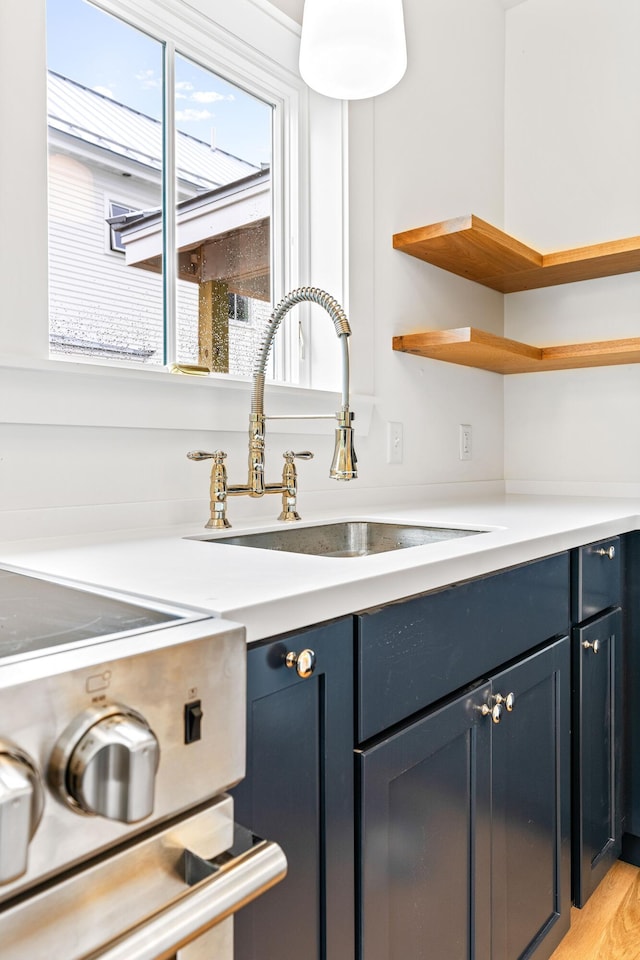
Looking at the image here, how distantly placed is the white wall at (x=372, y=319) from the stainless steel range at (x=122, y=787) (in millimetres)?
558

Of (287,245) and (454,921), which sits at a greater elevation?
(287,245)

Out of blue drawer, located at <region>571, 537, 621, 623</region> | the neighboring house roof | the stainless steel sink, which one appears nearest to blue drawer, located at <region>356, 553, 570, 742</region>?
blue drawer, located at <region>571, 537, 621, 623</region>

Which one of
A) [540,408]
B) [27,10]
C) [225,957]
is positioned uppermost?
[27,10]

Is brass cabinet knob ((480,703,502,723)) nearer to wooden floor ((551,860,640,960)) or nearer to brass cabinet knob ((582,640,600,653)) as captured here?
brass cabinet knob ((582,640,600,653))

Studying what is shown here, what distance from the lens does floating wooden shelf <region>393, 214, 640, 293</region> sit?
6.06 feet

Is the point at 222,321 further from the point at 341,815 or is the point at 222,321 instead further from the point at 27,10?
the point at 341,815

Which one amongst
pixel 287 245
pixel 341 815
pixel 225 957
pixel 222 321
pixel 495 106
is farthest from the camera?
pixel 495 106

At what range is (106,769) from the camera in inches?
18.4

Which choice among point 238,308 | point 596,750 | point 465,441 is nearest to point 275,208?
point 238,308

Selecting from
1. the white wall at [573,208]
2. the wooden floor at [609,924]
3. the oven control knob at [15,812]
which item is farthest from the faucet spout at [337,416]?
the white wall at [573,208]

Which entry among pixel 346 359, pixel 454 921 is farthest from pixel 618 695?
pixel 346 359

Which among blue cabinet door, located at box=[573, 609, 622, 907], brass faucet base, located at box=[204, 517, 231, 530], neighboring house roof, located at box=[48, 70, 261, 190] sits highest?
neighboring house roof, located at box=[48, 70, 261, 190]

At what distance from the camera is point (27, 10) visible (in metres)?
1.12

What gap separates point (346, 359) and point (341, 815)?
2.76 ft
